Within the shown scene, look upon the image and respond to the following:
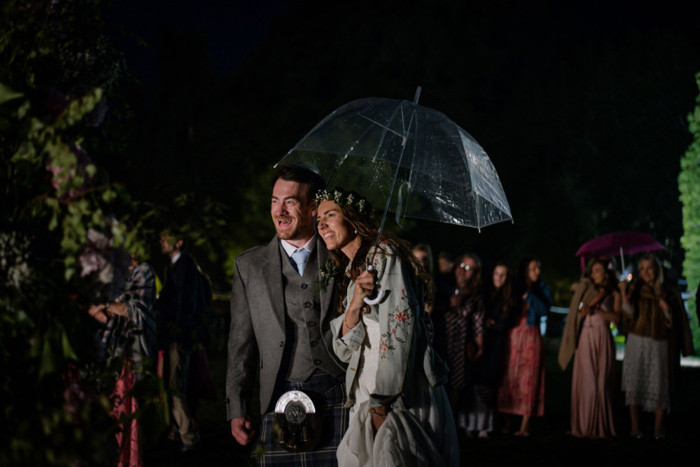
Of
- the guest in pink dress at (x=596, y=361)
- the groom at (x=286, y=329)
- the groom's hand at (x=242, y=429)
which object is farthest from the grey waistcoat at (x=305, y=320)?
the guest in pink dress at (x=596, y=361)

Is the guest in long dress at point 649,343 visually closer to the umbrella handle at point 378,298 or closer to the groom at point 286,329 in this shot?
the groom at point 286,329

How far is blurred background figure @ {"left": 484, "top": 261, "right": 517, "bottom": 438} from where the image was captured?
10586 mm

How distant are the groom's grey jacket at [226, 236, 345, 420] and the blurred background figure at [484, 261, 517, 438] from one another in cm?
656

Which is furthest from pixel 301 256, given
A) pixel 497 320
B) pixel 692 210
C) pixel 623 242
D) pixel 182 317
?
pixel 692 210

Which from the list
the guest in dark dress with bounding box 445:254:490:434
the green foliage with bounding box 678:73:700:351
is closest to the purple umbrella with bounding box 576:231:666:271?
the guest in dark dress with bounding box 445:254:490:434

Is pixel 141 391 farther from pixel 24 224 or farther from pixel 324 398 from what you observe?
pixel 324 398

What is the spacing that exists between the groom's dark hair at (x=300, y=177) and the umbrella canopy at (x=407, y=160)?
183mm

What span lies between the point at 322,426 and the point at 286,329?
20.4 inches

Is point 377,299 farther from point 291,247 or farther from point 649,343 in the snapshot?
point 649,343

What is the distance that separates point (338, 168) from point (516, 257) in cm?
3280

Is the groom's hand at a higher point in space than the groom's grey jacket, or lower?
lower

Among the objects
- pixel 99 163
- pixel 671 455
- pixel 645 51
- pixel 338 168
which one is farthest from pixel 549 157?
pixel 99 163

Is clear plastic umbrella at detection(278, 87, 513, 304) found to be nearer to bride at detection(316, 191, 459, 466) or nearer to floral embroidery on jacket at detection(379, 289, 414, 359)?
bride at detection(316, 191, 459, 466)

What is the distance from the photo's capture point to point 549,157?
3994 cm
